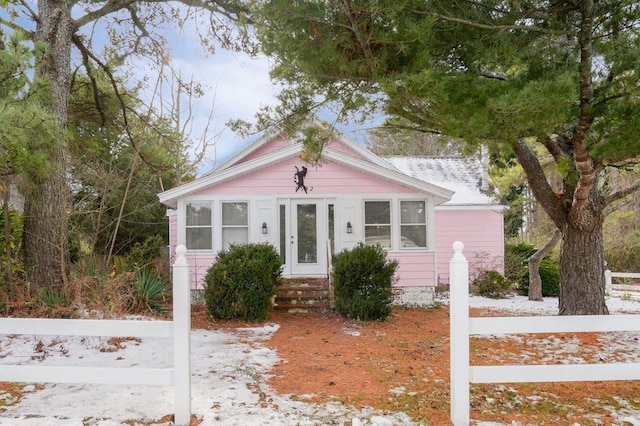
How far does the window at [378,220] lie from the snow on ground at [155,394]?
5358mm

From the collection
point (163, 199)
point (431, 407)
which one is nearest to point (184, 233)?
point (163, 199)

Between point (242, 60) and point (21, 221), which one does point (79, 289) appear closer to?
point (21, 221)

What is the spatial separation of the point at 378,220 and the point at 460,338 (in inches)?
302

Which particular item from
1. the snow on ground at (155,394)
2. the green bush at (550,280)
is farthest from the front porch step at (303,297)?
the green bush at (550,280)

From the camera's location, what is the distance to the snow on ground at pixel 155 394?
11.6ft

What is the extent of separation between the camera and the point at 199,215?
35.9 ft

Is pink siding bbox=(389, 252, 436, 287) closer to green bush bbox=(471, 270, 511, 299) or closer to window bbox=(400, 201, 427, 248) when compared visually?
window bbox=(400, 201, 427, 248)

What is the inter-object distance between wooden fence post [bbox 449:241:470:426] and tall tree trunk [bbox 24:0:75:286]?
22.7ft

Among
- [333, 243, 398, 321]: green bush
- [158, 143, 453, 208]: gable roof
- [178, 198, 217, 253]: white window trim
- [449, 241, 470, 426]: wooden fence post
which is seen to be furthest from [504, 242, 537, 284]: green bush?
[449, 241, 470, 426]: wooden fence post

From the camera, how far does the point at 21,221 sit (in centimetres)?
837

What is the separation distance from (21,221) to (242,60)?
566cm

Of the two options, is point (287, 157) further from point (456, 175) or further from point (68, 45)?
point (456, 175)

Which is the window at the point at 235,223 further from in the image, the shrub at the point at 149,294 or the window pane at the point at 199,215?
the shrub at the point at 149,294

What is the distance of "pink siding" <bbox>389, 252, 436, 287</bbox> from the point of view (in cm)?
1092
